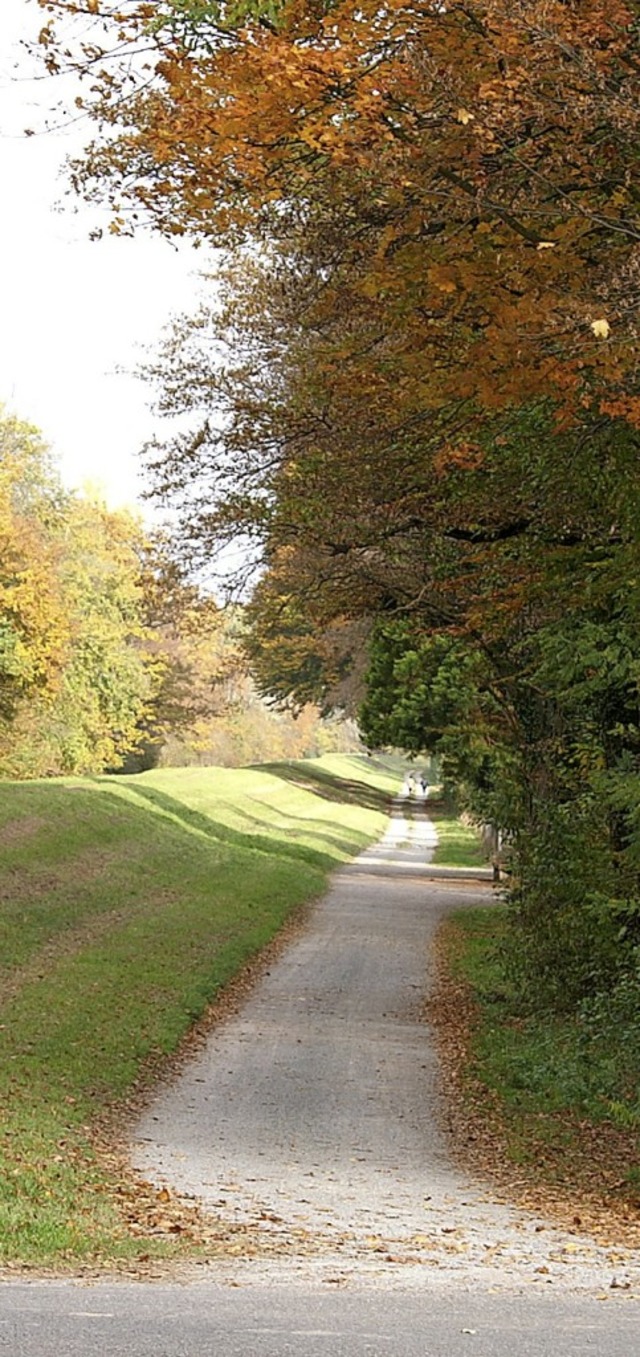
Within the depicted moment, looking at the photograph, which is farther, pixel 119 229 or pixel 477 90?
pixel 119 229

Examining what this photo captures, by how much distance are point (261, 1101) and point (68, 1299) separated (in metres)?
6.98

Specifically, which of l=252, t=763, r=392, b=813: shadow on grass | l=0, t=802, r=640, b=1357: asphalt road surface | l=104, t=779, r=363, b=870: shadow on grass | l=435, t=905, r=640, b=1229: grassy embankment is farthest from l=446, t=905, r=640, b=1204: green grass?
l=252, t=763, r=392, b=813: shadow on grass

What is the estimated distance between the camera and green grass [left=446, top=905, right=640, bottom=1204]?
12.0 metres

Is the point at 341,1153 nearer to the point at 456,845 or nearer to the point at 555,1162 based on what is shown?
the point at 555,1162

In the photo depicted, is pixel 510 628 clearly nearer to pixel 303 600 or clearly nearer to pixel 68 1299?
pixel 303 600

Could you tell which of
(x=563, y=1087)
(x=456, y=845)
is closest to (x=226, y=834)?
(x=456, y=845)

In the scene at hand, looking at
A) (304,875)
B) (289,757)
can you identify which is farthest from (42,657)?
(289,757)

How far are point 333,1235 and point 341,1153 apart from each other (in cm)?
268

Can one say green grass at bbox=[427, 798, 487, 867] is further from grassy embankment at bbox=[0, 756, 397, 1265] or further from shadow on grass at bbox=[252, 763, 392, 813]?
shadow on grass at bbox=[252, 763, 392, 813]

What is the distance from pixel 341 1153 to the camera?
11875 mm

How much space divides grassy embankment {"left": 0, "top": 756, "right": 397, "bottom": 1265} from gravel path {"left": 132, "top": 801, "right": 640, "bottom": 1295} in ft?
2.03

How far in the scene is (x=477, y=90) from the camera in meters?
9.45

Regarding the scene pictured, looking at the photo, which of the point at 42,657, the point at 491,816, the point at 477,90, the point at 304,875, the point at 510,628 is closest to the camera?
the point at 477,90

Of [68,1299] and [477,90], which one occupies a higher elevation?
[477,90]
